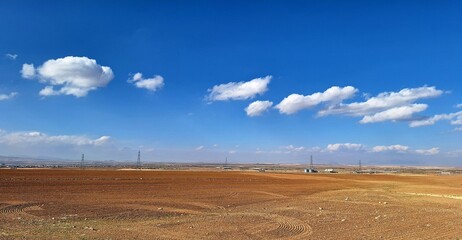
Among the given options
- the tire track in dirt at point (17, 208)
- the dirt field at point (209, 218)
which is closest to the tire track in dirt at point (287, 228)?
the dirt field at point (209, 218)

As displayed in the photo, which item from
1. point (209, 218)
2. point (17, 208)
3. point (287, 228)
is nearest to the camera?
point (287, 228)

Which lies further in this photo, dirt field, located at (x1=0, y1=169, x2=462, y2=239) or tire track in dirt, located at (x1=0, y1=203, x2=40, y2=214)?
tire track in dirt, located at (x1=0, y1=203, x2=40, y2=214)

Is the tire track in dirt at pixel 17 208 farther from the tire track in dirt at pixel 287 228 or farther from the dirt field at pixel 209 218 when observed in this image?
the tire track in dirt at pixel 287 228

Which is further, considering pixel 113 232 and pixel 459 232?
pixel 459 232

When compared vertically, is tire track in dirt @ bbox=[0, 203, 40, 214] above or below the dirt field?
above

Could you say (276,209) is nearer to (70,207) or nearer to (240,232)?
(240,232)

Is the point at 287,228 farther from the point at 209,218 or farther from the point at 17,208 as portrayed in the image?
the point at 17,208

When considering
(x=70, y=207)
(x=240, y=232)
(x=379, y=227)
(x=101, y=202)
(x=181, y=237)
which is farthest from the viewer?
(x=101, y=202)

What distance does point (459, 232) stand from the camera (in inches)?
636

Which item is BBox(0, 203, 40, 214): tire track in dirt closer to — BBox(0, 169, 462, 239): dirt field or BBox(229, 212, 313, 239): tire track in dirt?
BBox(0, 169, 462, 239): dirt field

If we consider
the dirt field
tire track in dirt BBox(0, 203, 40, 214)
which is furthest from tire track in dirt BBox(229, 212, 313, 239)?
tire track in dirt BBox(0, 203, 40, 214)

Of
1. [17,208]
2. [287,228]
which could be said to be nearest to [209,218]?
[287,228]

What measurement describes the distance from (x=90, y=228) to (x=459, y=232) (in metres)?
14.5

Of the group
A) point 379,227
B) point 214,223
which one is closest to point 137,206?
point 214,223
